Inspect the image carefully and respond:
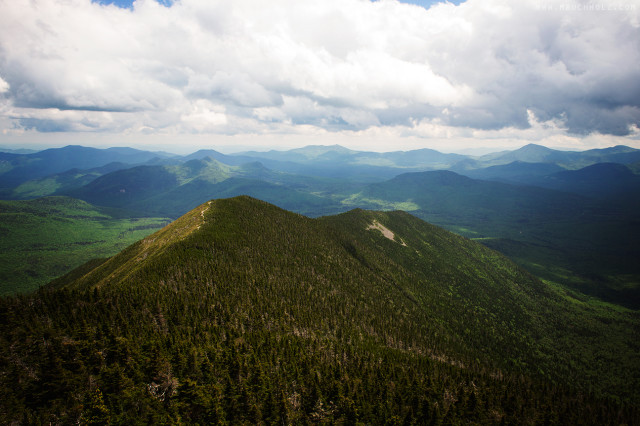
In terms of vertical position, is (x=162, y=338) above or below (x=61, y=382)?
below

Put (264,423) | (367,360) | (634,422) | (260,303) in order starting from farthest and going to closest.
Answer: (260,303) → (367,360) → (634,422) → (264,423)

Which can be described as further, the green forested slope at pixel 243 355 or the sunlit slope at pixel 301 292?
the sunlit slope at pixel 301 292

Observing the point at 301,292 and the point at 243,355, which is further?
the point at 301,292

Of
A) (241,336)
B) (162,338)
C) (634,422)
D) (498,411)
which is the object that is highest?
(162,338)

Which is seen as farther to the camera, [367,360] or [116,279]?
[116,279]

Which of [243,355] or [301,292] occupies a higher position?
[243,355]

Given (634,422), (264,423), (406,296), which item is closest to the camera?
(264,423)

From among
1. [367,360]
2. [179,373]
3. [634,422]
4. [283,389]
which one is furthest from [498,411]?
[179,373]

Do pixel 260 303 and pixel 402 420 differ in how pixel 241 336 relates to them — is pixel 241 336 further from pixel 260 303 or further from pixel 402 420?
pixel 402 420

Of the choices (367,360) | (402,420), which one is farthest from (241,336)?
(402,420)

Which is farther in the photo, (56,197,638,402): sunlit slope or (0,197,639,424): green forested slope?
(56,197,638,402): sunlit slope
